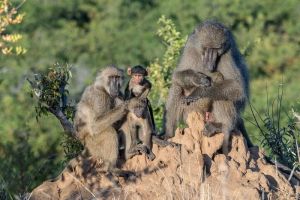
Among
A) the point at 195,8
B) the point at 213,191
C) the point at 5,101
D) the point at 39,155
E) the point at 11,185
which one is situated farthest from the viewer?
the point at 195,8

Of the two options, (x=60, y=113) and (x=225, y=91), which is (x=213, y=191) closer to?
(x=225, y=91)

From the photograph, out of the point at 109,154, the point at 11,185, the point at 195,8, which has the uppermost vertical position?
the point at 195,8

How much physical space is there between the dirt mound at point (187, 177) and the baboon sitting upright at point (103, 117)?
14cm

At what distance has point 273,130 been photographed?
948cm

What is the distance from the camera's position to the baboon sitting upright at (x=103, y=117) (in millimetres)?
8320

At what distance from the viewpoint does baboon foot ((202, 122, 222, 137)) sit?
8.27 meters

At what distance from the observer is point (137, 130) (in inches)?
338

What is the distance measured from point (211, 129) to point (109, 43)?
A: 51.6 feet

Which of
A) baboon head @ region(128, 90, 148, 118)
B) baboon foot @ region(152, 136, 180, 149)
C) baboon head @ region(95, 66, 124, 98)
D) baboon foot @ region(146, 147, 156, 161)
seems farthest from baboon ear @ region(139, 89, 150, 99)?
baboon foot @ region(146, 147, 156, 161)

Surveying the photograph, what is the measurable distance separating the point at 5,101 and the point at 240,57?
9397 mm

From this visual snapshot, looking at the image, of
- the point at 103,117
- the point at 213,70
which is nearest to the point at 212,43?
the point at 213,70

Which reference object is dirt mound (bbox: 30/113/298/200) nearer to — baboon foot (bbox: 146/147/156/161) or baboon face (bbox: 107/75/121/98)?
baboon foot (bbox: 146/147/156/161)

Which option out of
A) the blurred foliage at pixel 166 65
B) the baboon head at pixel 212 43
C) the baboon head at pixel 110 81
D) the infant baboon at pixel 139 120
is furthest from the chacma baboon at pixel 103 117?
the blurred foliage at pixel 166 65

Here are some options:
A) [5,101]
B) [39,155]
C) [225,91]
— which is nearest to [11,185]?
[39,155]
